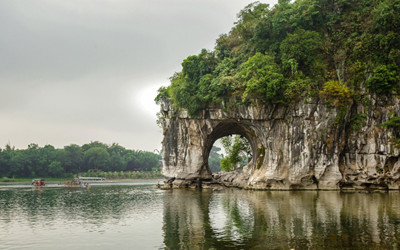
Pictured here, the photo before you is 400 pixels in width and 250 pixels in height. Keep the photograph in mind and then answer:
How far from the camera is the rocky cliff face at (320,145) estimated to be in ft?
103

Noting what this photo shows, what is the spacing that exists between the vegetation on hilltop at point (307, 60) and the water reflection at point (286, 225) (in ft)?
42.4

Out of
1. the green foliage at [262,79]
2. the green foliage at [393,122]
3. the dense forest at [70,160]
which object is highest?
the green foliage at [262,79]

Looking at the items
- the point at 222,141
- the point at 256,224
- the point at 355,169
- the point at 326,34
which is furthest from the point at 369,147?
the point at 222,141

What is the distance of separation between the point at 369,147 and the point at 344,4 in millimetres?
15332

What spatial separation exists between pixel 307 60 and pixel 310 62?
1.42 ft

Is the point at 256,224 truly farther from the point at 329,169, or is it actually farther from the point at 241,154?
the point at 241,154

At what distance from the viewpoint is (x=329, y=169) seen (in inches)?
1308

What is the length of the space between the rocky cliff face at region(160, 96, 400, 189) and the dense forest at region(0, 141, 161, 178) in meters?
54.0

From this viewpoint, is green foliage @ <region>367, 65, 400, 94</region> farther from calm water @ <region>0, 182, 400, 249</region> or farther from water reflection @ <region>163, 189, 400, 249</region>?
calm water @ <region>0, 182, 400, 249</region>

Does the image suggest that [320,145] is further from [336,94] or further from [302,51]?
[302,51]

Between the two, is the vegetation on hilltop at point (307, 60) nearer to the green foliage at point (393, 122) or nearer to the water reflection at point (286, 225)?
the green foliage at point (393, 122)

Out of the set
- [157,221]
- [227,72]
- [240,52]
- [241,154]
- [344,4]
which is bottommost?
[157,221]

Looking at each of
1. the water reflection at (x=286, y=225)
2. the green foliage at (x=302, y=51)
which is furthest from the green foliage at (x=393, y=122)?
the water reflection at (x=286, y=225)

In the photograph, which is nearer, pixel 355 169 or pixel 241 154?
pixel 355 169
